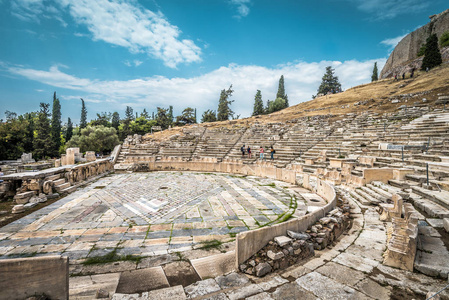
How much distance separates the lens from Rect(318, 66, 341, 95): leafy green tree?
48.4 metres

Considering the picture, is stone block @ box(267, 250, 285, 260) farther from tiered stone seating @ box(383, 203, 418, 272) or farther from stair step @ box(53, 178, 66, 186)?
stair step @ box(53, 178, 66, 186)

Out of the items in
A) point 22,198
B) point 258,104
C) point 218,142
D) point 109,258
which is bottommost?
point 109,258

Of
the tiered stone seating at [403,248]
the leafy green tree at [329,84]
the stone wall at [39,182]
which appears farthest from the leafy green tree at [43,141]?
the leafy green tree at [329,84]

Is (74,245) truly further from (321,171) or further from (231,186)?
(321,171)

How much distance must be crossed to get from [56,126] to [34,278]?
4772cm

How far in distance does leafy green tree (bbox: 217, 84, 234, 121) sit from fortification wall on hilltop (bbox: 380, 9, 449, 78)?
38451mm

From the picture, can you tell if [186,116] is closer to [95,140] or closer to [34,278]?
[95,140]

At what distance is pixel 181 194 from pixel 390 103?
24940mm

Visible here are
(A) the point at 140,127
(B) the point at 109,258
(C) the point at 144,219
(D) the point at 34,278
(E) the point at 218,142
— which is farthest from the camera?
(A) the point at 140,127

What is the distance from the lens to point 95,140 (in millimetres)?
33625

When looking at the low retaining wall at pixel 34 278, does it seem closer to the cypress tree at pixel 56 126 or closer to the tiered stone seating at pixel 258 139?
the tiered stone seating at pixel 258 139

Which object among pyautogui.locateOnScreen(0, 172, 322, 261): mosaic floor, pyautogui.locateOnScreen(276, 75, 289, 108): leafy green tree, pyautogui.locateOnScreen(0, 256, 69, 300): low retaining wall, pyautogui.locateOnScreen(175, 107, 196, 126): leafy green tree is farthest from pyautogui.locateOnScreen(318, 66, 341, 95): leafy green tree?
pyautogui.locateOnScreen(0, 256, 69, 300): low retaining wall

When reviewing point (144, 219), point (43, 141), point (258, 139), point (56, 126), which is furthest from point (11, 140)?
point (144, 219)

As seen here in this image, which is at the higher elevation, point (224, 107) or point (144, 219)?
point (224, 107)
